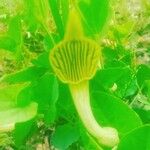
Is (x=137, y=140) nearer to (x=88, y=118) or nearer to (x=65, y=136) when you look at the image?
(x=88, y=118)

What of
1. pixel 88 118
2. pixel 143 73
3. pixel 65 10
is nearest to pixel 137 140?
pixel 88 118

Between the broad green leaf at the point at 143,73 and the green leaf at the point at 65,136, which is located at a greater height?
the broad green leaf at the point at 143,73

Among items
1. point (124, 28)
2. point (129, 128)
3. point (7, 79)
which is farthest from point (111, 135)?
point (124, 28)

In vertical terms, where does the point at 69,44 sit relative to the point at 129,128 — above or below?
above

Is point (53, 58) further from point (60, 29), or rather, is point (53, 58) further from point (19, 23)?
point (19, 23)

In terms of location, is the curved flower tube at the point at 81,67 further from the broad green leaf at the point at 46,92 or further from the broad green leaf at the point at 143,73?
the broad green leaf at the point at 143,73

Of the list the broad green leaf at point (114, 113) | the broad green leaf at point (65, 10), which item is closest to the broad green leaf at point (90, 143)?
the broad green leaf at point (114, 113)

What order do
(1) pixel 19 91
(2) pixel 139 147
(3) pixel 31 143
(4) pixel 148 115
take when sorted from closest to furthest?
(2) pixel 139 147
(1) pixel 19 91
(4) pixel 148 115
(3) pixel 31 143
